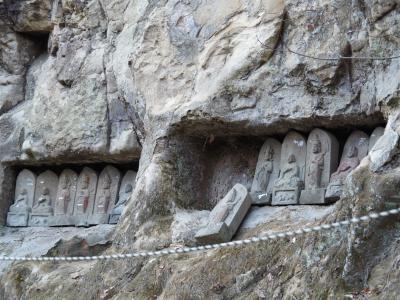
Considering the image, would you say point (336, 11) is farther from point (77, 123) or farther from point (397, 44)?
point (77, 123)

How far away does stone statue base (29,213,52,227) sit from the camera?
42.1 ft

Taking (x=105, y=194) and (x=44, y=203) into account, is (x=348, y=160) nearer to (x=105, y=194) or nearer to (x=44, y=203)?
(x=105, y=194)

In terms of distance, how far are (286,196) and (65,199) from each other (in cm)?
499

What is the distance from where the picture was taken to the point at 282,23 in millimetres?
9156

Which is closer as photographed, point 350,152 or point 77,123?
point 350,152

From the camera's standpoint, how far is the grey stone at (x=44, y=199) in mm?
12914

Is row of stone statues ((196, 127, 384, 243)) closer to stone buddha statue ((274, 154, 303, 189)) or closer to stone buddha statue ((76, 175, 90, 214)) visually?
stone buddha statue ((274, 154, 303, 189))

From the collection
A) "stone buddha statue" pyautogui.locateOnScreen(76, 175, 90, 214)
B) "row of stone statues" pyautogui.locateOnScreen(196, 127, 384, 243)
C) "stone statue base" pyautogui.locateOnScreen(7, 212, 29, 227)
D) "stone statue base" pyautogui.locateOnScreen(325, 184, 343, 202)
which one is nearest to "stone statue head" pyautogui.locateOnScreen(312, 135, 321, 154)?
"row of stone statues" pyautogui.locateOnScreen(196, 127, 384, 243)

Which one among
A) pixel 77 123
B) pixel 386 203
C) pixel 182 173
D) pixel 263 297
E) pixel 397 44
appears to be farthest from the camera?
pixel 77 123

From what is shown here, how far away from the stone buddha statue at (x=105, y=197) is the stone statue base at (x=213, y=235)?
4.20 meters

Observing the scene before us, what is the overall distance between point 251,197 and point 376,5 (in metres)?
2.71

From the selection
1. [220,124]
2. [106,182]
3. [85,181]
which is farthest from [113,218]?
[220,124]

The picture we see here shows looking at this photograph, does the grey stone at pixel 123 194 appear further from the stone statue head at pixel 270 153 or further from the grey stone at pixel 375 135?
the grey stone at pixel 375 135

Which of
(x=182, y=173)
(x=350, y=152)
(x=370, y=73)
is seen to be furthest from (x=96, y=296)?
(x=370, y=73)
